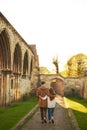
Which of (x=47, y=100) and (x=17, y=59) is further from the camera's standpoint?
(x=17, y=59)

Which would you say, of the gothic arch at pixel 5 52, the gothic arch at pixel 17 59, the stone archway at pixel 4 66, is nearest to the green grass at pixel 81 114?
the stone archway at pixel 4 66

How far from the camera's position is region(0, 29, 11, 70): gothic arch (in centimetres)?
1978

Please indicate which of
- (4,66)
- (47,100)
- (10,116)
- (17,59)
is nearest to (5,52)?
(4,66)

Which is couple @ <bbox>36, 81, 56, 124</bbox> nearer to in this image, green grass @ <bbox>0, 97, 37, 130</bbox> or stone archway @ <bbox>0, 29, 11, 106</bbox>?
green grass @ <bbox>0, 97, 37, 130</bbox>

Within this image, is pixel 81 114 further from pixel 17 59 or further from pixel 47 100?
pixel 17 59

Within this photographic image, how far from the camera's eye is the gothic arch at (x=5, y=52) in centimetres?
Result: 1978

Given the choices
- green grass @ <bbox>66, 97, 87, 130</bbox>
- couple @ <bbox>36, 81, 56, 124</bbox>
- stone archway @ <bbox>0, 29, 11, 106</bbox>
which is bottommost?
green grass @ <bbox>66, 97, 87, 130</bbox>

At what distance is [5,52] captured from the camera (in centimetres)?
2062

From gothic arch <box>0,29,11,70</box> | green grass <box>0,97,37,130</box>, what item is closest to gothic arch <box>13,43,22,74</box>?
gothic arch <box>0,29,11,70</box>

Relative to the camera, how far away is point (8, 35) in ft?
66.0

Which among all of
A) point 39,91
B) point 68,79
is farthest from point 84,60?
point 39,91

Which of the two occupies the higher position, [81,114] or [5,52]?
[5,52]

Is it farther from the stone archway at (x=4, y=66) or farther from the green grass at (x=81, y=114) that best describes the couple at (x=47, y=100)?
the stone archway at (x=4, y=66)

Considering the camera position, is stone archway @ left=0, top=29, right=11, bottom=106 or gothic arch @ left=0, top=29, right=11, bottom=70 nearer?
gothic arch @ left=0, top=29, right=11, bottom=70
